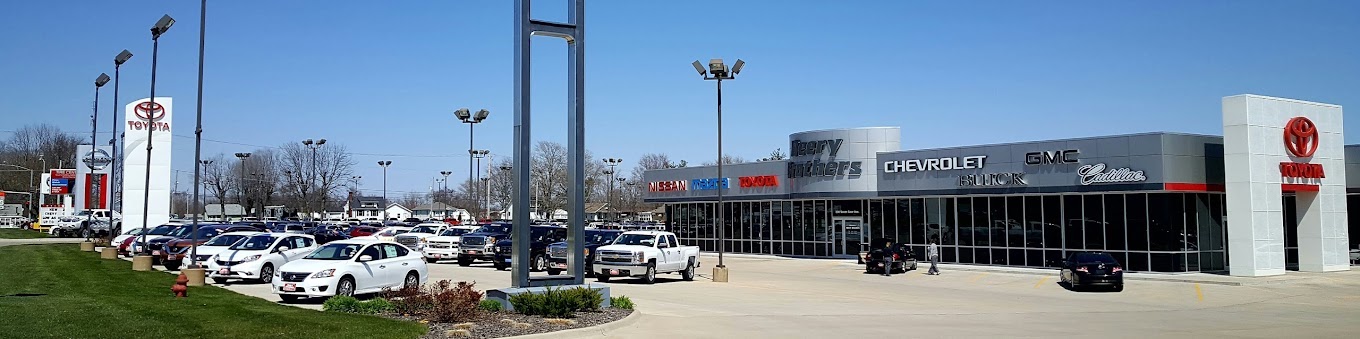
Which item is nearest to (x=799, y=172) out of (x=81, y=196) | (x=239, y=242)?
(x=239, y=242)

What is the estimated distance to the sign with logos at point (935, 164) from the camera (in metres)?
38.3

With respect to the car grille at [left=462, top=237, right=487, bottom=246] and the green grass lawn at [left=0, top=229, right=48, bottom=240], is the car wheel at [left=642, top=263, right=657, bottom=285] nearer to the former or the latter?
the car grille at [left=462, top=237, right=487, bottom=246]

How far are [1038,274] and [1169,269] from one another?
4.30 m

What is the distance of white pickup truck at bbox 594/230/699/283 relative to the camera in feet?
95.0

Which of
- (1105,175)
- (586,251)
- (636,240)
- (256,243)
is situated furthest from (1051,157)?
(256,243)

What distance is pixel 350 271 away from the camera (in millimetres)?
20969

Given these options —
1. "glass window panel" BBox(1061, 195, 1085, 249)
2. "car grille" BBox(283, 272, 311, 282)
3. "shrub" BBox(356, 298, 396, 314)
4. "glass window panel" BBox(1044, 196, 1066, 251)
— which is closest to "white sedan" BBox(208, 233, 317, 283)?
"car grille" BBox(283, 272, 311, 282)

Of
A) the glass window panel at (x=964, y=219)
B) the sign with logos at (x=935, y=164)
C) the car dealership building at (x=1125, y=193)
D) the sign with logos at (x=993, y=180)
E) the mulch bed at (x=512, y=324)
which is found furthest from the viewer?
the glass window panel at (x=964, y=219)

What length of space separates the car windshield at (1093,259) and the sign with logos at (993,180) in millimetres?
7450

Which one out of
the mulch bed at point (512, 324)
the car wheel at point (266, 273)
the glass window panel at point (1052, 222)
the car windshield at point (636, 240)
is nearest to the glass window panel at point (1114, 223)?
the glass window panel at point (1052, 222)

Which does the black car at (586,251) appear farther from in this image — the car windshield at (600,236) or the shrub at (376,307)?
the shrub at (376,307)

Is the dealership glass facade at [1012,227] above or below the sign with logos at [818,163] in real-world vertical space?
below

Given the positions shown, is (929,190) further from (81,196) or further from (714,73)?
(81,196)

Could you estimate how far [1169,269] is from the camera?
110 feet
